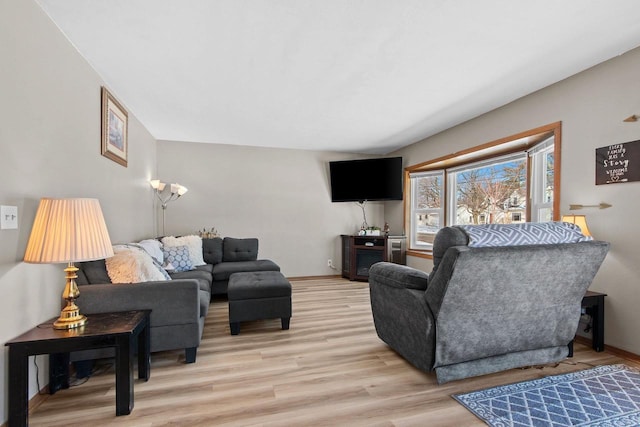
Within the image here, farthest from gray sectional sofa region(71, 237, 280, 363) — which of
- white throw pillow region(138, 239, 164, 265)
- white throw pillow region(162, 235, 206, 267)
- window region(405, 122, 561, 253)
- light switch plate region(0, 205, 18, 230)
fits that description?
window region(405, 122, 561, 253)

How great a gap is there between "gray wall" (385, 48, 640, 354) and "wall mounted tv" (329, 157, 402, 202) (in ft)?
8.20

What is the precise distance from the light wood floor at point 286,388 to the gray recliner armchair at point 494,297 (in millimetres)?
180

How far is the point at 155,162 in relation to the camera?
15.8 ft

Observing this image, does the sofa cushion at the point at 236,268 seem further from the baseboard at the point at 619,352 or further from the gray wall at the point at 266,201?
the baseboard at the point at 619,352

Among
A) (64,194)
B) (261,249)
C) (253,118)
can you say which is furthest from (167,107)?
Answer: (261,249)

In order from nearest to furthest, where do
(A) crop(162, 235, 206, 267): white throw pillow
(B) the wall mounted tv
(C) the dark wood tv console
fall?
(A) crop(162, 235, 206, 267): white throw pillow, (C) the dark wood tv console, (B) the wall mounted tv

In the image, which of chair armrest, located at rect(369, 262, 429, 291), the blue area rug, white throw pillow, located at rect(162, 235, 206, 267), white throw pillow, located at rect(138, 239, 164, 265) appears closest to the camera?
the blue area rug

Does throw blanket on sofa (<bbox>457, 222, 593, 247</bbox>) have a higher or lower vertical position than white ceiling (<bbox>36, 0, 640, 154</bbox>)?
lower

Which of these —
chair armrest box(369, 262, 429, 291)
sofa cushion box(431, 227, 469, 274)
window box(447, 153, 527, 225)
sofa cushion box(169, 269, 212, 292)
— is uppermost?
window box(447, 153, 527, 225)

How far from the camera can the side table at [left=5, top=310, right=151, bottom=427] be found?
1472 millimetres

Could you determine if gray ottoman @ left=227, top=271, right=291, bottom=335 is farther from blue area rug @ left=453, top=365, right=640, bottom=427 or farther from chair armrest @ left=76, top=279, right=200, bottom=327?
blue area rug @ left=453, top=365, right=640, bottom=427

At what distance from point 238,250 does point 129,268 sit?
2.46m

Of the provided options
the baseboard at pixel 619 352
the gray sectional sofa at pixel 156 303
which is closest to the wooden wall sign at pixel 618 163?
the baseboard at pixel 619 352

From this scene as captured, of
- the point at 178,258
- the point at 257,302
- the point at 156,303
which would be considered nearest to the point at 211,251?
the point at 178,258
